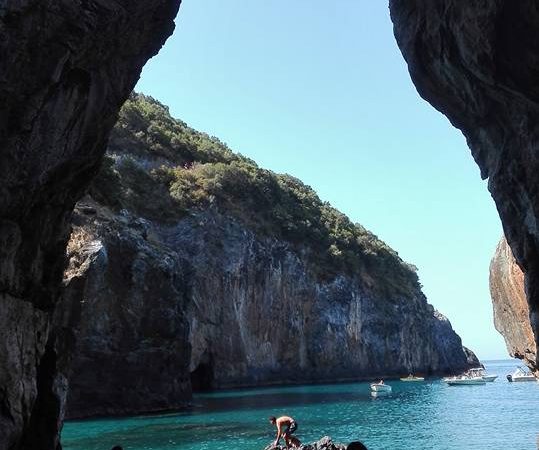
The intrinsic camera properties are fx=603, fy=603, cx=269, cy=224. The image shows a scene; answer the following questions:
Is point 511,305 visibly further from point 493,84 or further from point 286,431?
point 286,431

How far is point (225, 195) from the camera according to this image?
71.2 metres

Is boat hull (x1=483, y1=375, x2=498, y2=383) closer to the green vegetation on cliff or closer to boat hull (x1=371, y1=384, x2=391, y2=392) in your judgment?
the green vegetation on cliff

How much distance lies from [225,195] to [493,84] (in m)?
58.3

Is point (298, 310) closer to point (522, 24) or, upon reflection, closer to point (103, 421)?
point (103, 421)

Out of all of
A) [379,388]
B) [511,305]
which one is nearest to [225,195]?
[379,388]

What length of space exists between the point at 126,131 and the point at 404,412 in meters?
46.0

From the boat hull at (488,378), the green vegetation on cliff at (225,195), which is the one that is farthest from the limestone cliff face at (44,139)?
the boat hull at (488,378)

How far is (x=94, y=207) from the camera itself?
4084 cm

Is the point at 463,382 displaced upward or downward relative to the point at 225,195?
downward

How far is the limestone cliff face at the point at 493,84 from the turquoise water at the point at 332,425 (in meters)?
14.6

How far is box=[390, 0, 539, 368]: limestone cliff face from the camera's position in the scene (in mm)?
13086

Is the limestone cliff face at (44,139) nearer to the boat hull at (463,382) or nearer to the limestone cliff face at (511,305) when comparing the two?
the limestone cliff face at (511,305)

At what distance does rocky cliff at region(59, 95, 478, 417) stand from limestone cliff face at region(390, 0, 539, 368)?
70.3 feet

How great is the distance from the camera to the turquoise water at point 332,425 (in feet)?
87.0
